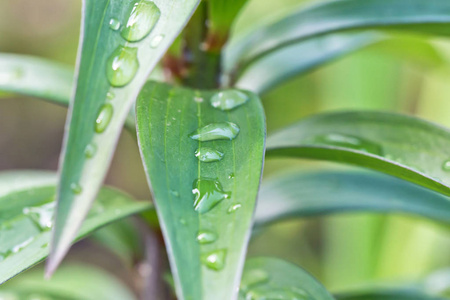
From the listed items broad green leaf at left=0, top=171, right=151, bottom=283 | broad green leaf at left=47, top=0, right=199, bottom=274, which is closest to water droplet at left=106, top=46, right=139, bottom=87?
broad green leaf at left=47, top=0, right=199, bottom=274

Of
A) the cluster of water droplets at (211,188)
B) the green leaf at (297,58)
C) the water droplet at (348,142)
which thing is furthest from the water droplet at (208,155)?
the green leaf at (297,58)

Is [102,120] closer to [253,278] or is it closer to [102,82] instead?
[102,82]

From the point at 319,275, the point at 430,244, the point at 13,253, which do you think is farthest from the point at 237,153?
the point at 319,275

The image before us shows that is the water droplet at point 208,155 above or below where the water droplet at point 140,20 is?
below

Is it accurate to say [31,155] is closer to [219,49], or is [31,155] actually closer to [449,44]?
[449,44]

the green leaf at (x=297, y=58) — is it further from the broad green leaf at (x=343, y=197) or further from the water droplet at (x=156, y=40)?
the water droplet at (x=156, y=40)

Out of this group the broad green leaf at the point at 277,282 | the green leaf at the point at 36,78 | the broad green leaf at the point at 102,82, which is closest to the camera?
the broad green leaf at the point at 102,82

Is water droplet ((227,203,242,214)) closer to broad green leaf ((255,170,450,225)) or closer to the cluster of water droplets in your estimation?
the cluster of water droplets
